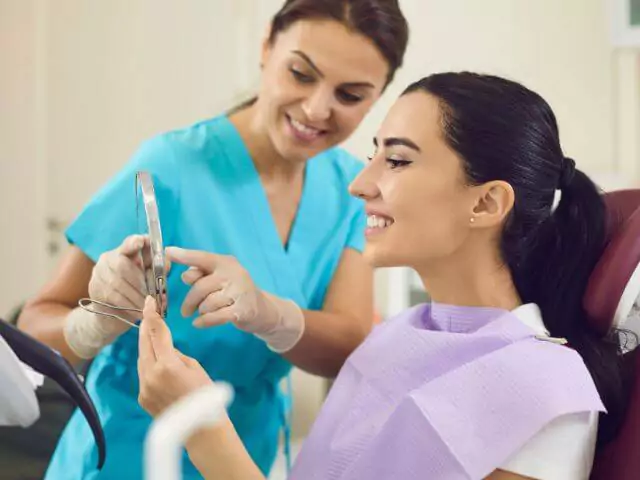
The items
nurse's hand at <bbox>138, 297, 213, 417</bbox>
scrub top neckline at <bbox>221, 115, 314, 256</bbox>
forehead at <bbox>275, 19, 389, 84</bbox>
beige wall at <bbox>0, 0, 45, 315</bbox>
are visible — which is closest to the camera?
nurse's hand at <bbox>138, 297, 213, 417</bbox>

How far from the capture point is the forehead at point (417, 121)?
1.10 m

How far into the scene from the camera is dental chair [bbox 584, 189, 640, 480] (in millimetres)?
1020

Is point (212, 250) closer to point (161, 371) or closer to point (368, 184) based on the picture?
point (368, 184)

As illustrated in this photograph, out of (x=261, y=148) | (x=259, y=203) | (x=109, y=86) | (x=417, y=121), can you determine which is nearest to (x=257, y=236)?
(x=259, y=203)

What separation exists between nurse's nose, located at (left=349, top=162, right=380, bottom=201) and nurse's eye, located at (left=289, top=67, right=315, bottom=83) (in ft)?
0.75

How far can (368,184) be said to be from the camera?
1.13 m

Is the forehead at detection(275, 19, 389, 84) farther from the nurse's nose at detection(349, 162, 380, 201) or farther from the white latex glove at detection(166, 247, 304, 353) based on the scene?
the white latex glove at detection(166, 247, 304, 353)

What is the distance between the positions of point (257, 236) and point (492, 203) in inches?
17.5

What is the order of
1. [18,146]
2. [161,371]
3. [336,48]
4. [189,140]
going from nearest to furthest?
[161,371] → [336,48] → [189,140] → [18,146]

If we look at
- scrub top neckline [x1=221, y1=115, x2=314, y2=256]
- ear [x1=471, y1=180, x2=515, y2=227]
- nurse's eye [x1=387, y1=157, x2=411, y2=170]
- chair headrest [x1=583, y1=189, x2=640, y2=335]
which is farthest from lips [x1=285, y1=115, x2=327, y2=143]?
chair headrest [x1=583, y1=189, x2=640, y2=335]

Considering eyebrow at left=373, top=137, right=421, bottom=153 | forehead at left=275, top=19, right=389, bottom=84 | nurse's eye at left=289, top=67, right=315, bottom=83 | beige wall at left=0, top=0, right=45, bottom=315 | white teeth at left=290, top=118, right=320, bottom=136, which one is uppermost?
forehead at left=275, top=19, right=389, bottom=84

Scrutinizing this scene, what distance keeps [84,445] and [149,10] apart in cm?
230

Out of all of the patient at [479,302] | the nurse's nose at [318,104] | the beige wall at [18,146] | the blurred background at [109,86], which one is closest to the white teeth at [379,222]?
the patient at [479,302]

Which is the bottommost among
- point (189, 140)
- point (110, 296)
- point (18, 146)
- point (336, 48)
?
point (18, 146)
